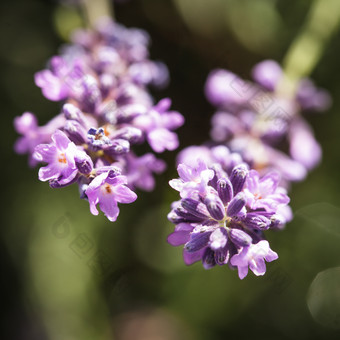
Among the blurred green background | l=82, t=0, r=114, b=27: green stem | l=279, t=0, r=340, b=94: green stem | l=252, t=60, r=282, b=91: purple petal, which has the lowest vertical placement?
the blurred green background

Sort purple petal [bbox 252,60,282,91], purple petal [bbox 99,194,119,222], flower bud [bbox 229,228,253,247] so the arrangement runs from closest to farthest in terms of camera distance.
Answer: flower bud [bbox 229,228,253,247] < purple petal [bbox 99,194,119,222] < purple petal [bbox 252,60,282,91]

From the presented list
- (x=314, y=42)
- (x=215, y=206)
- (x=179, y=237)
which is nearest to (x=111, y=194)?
(x=179, y=237)

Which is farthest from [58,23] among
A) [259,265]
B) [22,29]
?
[259,265]

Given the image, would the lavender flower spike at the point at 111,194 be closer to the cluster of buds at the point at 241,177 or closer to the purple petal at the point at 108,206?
the purple petal at the point at 108,206

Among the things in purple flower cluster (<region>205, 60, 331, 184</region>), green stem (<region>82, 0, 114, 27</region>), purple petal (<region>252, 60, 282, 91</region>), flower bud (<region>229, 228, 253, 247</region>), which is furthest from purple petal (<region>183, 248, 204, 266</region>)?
green stem (<region>82, 0, 114, 27</region>)

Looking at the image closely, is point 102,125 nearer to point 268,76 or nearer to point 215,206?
point 215,206

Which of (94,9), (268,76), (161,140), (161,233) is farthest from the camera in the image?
(161,233)

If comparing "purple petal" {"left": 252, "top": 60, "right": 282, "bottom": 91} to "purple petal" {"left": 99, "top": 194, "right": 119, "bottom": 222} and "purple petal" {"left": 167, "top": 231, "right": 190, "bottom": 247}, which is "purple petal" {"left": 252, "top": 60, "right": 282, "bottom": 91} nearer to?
"purple petal" {"left": 167, "top": 231, "right": 190, "bottom": 247}
